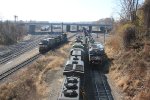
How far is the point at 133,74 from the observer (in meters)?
38.2

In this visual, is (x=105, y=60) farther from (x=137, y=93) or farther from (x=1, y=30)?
(x=1, y=30)

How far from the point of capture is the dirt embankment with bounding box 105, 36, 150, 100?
32.6 m

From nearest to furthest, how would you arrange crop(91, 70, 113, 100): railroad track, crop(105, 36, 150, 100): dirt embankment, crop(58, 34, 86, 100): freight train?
crop(58, 34, 86, 100): freight train
crop(105, 36, 150, 100): dirt embankment
crop(91, 70, 113, 100): railroad track

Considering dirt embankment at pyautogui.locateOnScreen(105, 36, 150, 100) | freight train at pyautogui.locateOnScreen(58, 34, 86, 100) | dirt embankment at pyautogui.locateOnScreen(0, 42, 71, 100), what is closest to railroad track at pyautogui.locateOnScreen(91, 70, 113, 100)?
dirt embankment at pyautogui.locateOnScreen(105, 36, 150, 100)

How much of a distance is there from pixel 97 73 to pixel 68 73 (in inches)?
631

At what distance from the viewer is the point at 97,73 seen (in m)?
45.6

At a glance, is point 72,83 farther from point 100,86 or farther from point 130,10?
point 130,10

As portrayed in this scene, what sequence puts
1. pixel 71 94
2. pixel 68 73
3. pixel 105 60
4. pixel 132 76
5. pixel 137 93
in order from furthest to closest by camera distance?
1. pixel 105 60
2. pixel 132 76
3. pixel 137 93
4. pixel 68 73
5. pixel 71 94

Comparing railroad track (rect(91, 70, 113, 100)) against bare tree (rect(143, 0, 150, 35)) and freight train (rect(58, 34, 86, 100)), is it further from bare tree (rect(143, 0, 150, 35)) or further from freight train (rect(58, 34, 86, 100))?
bare tree (rect(143, 0, 150, 35))

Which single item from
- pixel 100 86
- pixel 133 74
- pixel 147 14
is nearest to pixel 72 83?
pixel 100 86

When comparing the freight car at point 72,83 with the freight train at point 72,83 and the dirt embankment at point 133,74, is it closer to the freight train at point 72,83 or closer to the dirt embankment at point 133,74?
the freight train at point 72,83

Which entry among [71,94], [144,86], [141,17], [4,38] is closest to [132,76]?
[144,86]

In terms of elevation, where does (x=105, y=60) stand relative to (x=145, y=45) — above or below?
below

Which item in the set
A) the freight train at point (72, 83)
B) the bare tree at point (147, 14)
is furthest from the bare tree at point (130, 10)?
Answer: the freight train at point (72, 83)
